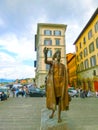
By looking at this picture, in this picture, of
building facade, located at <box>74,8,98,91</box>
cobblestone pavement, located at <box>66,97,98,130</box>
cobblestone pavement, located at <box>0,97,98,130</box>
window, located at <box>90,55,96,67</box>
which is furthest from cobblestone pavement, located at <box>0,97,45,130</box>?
window, located at <box>90,55,96,67</box>

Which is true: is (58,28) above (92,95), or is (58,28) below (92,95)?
above

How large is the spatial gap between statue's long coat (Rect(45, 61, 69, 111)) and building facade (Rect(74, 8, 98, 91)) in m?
40.7

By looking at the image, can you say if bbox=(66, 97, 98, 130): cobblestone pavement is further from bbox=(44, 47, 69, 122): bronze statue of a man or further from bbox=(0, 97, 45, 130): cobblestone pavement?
bbox=(0, 97, 45, 130): cobblestone pavement

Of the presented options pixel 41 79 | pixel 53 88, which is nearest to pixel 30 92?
pixel 41 79

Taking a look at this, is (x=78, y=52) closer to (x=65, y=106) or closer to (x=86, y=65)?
(x=86, y=65)

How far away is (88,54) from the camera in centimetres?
5622

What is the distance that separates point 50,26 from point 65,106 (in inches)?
2520

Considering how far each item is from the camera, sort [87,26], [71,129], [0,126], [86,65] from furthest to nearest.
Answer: [86,65]
[87,26]
[0,126]
[71,129]

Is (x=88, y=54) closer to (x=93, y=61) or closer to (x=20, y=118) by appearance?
(x=93, y=61)

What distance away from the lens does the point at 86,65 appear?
58625mm

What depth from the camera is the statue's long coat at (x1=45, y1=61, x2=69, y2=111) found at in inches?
278

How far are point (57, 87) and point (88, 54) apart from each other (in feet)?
164

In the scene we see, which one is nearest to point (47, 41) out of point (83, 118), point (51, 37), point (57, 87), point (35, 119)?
point (51, 37)

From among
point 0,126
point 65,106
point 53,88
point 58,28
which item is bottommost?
point 0,126
